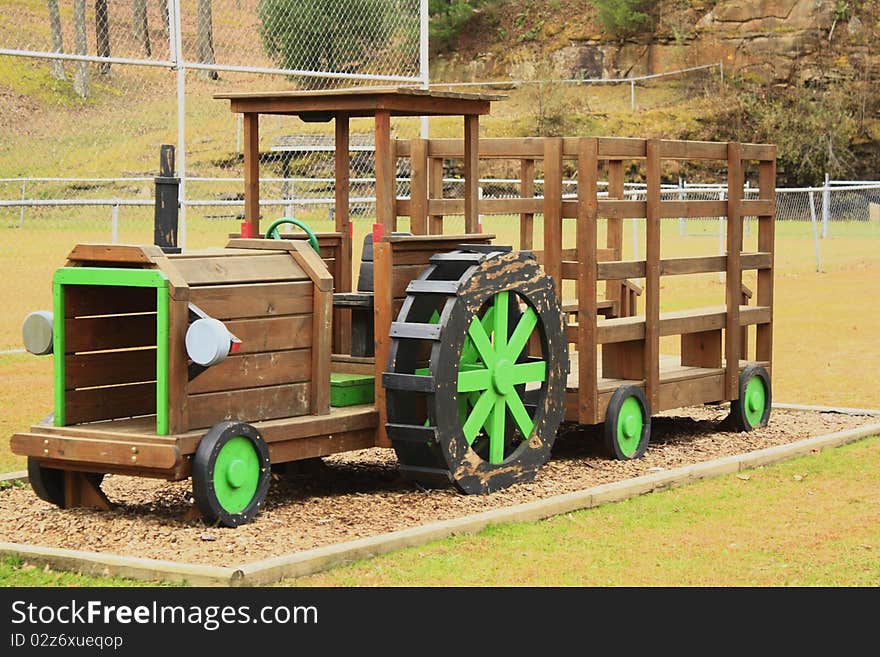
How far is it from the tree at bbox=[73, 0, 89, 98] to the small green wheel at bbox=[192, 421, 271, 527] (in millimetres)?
7487

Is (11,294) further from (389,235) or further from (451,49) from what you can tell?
(451,49)

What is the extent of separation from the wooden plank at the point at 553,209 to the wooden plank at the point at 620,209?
0.27 m

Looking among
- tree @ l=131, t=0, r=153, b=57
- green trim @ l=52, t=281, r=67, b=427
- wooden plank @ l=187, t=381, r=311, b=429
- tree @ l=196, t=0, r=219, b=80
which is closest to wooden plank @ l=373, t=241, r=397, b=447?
wooden plank @ l=187, t=381, r=311, b=429

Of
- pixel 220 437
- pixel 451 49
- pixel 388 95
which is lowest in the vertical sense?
pixel 220 437

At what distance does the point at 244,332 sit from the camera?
22.9ft

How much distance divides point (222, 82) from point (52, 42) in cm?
258

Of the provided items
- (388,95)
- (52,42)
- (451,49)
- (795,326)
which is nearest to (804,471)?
(388,95)

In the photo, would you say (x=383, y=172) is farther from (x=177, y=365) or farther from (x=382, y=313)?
(x=177, y=365)

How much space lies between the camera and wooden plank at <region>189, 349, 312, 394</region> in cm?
684

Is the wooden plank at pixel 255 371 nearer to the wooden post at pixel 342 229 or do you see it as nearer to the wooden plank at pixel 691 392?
the wooden post at pixel 342 229

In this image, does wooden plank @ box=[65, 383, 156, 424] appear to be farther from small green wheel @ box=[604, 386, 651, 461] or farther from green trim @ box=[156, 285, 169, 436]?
small green wheel @ box=[604, 386, 651, 461]

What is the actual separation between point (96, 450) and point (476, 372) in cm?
202
